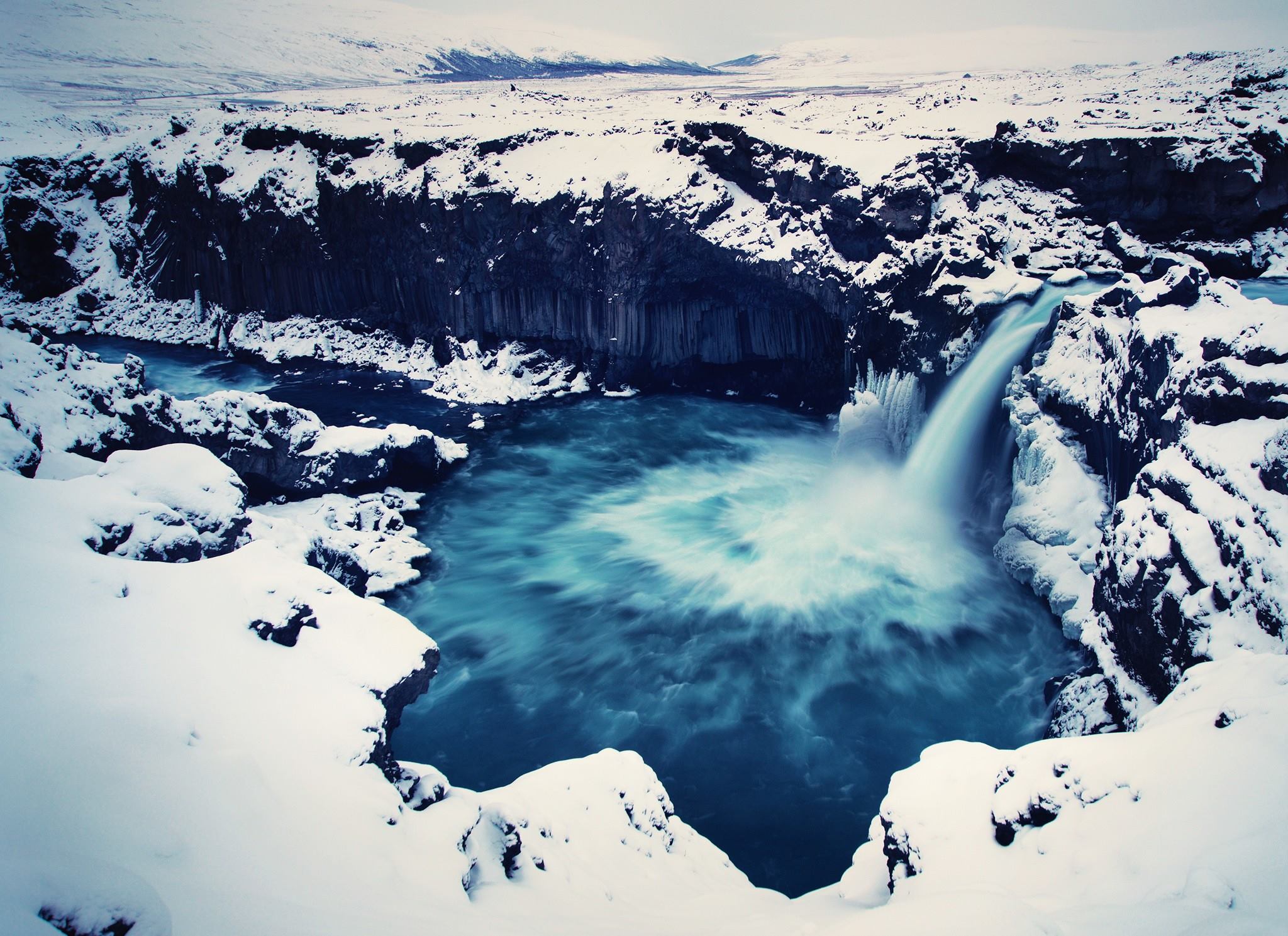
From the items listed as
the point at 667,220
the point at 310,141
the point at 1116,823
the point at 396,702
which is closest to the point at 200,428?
the point at 396,702

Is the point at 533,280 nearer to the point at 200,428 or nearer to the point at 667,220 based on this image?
the point at 667,220

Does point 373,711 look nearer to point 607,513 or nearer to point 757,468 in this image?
point 607,513

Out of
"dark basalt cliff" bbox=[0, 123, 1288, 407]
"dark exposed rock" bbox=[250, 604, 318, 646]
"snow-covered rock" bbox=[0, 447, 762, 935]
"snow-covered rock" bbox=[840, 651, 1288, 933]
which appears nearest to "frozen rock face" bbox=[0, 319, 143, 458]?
"snow-covered rock" bbox=[0, 447, 762, 935]

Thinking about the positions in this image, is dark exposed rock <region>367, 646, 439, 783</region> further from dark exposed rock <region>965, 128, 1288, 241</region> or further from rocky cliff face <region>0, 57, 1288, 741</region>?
dark exposed rock <region>965, 128, 1288, 241</region>

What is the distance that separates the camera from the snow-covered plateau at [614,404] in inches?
220

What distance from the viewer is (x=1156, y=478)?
11.9m

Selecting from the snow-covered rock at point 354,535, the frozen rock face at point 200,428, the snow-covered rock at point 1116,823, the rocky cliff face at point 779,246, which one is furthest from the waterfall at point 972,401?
the frozen rock face at point 200,428

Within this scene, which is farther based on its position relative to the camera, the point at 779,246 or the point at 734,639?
the point at 779,246

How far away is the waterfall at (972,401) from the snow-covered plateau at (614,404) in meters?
0.54

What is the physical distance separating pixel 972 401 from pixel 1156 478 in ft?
29.8

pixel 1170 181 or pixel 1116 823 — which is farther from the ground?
pixel 1170 181

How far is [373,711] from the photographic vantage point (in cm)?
725

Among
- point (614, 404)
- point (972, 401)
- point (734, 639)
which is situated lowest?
point (734, 639)

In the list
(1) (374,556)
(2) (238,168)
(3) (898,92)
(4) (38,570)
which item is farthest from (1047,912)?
(3) (898,92)
